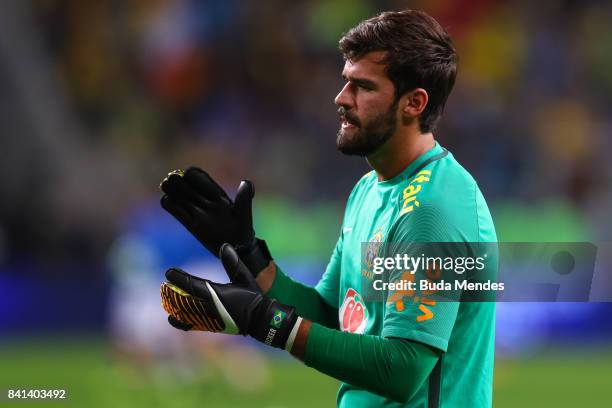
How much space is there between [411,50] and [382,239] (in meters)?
0.69

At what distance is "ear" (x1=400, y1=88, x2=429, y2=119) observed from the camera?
364 centimetres

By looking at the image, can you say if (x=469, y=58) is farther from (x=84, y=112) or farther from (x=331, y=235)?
(x=84, y=112)

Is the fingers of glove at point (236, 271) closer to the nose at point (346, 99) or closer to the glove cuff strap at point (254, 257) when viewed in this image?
the glove cuff strap at point (254, 257)

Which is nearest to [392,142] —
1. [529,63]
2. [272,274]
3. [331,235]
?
[272,274]

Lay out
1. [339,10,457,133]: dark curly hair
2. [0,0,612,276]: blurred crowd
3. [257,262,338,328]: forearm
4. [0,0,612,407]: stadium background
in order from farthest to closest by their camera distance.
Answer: [0,0,612,276]: blurred crowd
[0,0,612,407]: stadium background
[257,262,338,328]: forearm
[339,10,457,133]: dark curly hair

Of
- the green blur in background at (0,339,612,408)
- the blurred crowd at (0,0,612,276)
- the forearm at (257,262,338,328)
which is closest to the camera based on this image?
the forearm at (257,262,338,328)

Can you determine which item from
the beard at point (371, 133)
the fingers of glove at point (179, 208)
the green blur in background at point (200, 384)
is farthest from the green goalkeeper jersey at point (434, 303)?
the green blur in background at point (200, 384)

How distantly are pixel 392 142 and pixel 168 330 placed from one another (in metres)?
6.02

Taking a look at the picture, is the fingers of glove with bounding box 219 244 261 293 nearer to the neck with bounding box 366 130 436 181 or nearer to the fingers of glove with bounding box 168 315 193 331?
the fingers of glove with bounding box 168 315 193 331

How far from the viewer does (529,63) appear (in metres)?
13.8

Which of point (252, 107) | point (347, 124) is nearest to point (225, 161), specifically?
point (252, 107)

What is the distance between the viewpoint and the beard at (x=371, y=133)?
3.63 meters

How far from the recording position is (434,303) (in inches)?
A: 128

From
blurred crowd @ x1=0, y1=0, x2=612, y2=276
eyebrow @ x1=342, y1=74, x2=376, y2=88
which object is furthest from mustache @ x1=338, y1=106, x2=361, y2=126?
blurred crowd @ x1=0, y1=0, x2=612, y2=276
